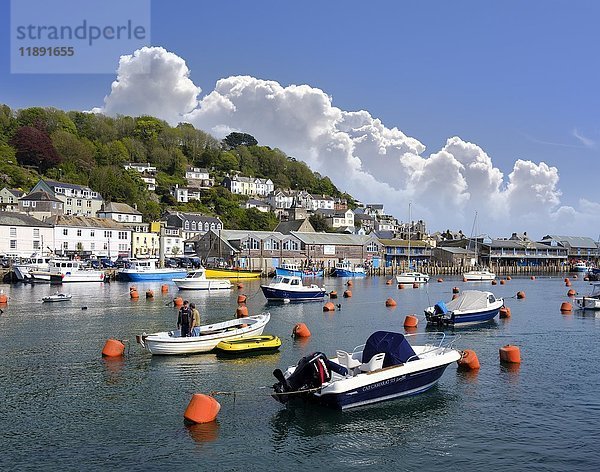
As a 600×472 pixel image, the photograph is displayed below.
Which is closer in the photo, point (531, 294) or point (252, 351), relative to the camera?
point (252, 351)

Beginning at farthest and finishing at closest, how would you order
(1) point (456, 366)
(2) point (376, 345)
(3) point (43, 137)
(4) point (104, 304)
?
(3) point (43, 137) < (4) point (104, 304) < (1) point (456, 366) < (2) point (376, 345)

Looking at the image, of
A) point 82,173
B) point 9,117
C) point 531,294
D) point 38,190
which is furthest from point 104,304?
point 9,117

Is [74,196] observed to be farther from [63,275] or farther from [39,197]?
[63,275]

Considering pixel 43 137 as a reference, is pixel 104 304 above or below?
below

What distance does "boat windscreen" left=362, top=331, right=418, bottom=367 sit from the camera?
2267 cm

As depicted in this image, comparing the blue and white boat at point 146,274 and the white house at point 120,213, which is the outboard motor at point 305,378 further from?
the white house at point 120,213

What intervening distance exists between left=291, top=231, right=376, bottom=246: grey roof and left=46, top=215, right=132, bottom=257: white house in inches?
1437

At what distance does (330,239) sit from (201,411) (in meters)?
112

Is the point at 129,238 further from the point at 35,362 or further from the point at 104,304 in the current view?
the point at 35,362

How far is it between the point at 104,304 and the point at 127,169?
373ft

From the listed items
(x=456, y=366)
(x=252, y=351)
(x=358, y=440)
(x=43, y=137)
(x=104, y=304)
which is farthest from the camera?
(x=43, y=137)

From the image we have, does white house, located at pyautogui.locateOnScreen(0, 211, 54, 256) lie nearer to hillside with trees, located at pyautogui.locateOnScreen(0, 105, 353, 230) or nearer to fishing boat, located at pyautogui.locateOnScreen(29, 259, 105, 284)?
fishing boat, located at pyautogui.locateOnScreen(29, 259, 105, 284)

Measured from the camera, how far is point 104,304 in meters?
58.2

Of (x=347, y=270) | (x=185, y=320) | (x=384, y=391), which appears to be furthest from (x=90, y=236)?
(x=384, y=391)
